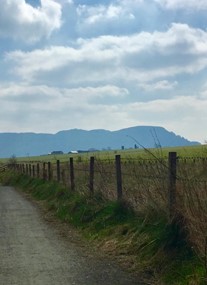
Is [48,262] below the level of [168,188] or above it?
below

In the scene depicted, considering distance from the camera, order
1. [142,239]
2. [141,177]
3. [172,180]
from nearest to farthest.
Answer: [172,180], [142,239], [141,177]

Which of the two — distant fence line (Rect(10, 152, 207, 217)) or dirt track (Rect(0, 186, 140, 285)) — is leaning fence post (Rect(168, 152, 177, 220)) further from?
dirt track (Rect(0, 186, 140, 285))

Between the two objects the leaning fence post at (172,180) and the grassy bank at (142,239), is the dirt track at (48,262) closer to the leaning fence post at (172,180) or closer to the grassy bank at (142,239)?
the grassy bank at (142,239)

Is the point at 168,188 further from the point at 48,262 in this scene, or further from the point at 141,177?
the point at 48,262

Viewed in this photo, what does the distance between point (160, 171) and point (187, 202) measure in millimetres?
1909

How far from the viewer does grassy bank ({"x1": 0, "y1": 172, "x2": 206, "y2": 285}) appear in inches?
A: 281

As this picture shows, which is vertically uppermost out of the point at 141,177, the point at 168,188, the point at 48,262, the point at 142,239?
the point at 141,177

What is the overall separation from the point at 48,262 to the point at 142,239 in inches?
68.9

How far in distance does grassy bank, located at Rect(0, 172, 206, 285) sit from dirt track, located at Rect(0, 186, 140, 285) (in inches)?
15.5

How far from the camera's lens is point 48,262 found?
8.68 m

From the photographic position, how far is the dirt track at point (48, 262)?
7435 mm

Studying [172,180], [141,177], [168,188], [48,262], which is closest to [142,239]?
[168,188]

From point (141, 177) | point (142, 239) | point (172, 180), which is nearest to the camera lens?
point (172, 180)

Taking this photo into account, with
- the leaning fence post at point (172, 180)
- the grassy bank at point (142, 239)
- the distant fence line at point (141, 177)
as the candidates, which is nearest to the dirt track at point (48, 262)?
the grassy bank at point (142, 239)
